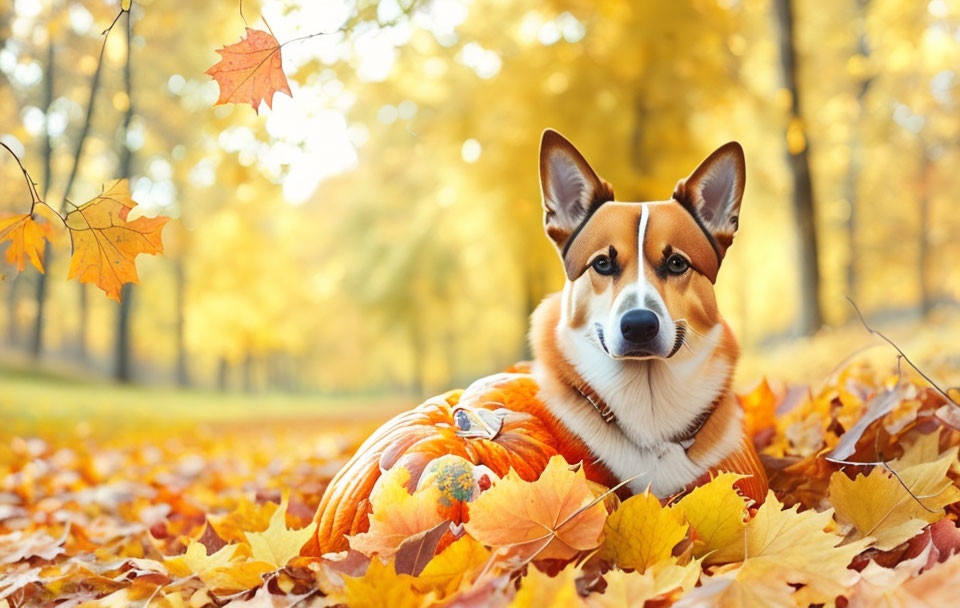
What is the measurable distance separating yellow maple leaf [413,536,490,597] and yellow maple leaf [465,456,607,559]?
66 mm

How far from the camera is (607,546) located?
1750 mm

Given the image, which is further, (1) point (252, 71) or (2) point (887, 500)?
(1) point (252, 71)

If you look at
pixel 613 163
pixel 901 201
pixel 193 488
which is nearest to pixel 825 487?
pixel 193 488

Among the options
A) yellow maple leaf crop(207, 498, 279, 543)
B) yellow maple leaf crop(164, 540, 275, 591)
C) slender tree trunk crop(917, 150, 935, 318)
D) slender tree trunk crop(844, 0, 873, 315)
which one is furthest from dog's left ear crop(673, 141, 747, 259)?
slender tree trunk crop(917, 150, 935, 318)

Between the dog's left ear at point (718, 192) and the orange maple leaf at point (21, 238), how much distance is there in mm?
1877

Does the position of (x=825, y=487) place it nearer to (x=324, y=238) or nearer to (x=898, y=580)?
(x=898, y=580)

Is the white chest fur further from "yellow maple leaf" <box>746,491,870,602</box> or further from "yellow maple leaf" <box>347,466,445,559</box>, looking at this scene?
"yellow maple leaf" <box>347,466,445,559</box>

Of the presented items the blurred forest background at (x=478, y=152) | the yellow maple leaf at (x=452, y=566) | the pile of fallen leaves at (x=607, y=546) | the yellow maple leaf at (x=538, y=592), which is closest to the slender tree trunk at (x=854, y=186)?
the blurred forest background at (x=478, y=152)

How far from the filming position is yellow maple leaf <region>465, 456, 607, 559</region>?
5.43 feet

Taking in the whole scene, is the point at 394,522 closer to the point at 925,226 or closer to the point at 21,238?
the point at 21,238

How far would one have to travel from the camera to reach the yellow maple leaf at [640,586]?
56.2 inches

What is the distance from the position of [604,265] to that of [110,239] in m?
1.42

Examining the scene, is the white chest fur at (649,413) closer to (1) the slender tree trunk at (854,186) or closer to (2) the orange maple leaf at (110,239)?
(2) the orange maple leaf at (110,239)

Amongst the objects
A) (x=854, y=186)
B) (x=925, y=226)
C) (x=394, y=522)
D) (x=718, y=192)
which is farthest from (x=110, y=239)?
(x=925, y=226)
